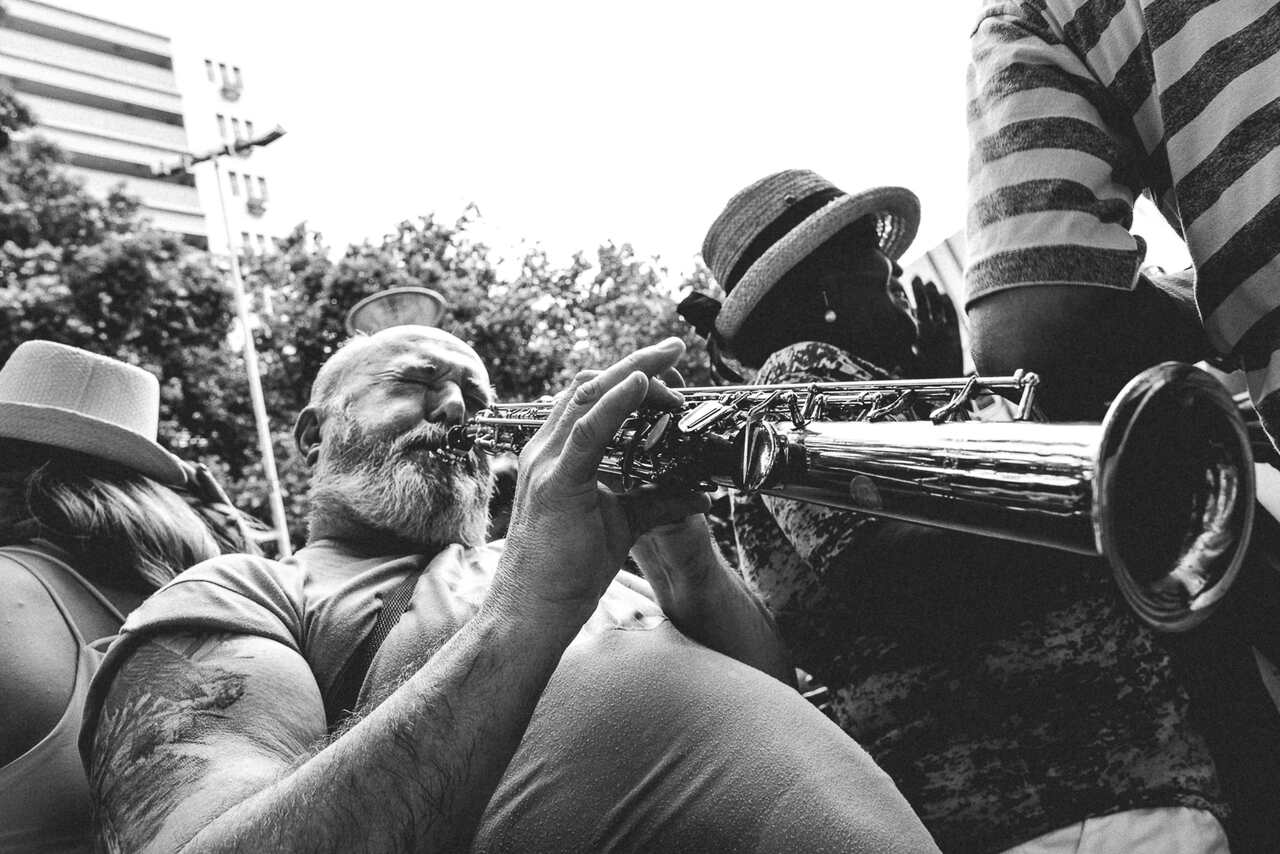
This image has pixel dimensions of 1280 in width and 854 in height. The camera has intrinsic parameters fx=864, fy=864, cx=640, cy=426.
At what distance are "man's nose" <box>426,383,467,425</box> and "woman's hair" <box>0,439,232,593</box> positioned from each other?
100 cm

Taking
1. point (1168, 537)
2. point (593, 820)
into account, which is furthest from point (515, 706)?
point (1168, 537)

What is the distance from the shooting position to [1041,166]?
1320 millimetres

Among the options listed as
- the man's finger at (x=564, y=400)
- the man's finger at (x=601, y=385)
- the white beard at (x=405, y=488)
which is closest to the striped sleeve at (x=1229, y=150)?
the man's finger at (x=601, y=385)

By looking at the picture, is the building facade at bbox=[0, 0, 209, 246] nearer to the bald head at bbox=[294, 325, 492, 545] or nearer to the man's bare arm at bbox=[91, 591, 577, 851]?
the bald head at bbox=[294, 325, 492, 545]

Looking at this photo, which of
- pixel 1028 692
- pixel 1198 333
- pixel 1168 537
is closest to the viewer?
pixel 1168 537

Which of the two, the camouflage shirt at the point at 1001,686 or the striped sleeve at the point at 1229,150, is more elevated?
the striped sleeve at the point at 1229,150

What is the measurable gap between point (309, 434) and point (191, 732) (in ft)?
5.51

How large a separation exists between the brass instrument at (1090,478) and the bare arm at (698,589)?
66cm

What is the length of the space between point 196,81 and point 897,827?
59708 mm

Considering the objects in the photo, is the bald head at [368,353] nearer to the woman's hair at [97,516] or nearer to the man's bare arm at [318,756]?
the woman's hair at [97,516]

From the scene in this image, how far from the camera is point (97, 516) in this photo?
281 cm

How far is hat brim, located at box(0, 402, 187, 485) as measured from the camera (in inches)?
111

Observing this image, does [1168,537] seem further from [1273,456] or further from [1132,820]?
[1132,820]

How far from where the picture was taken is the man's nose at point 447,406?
115 inches
